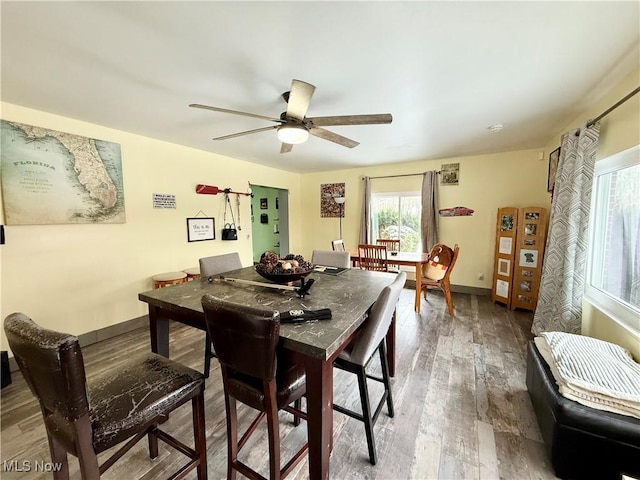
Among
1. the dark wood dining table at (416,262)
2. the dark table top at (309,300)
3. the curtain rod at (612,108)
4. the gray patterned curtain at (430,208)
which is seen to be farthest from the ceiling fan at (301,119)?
the gray patterned curtain at (430,208)

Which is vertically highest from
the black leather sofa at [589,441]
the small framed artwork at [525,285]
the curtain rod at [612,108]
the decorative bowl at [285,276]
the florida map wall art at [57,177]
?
the curtain rod at [612,108]

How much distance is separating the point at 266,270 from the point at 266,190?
3.99 m

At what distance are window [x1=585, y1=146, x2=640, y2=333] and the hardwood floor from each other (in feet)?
2.77

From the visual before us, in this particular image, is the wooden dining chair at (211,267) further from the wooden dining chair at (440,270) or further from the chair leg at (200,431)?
the wooden dining chair at (440,270)

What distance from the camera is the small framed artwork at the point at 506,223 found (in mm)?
3695

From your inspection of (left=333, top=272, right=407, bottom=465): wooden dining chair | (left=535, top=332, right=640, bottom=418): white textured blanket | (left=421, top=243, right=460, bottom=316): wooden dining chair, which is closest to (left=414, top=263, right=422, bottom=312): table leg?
(left=421, top=243, right=460, bottom=316): wooden dining chair

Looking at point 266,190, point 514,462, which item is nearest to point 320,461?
point 514,462

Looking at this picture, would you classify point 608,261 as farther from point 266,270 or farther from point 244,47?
point 244,47

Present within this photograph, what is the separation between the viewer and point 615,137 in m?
1.97

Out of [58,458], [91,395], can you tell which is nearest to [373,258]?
[91,395]

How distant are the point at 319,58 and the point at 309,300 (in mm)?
1499

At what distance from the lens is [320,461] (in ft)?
3.51

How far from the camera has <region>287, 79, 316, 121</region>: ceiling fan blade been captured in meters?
1.57

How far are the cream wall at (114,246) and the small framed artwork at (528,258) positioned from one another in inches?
173
